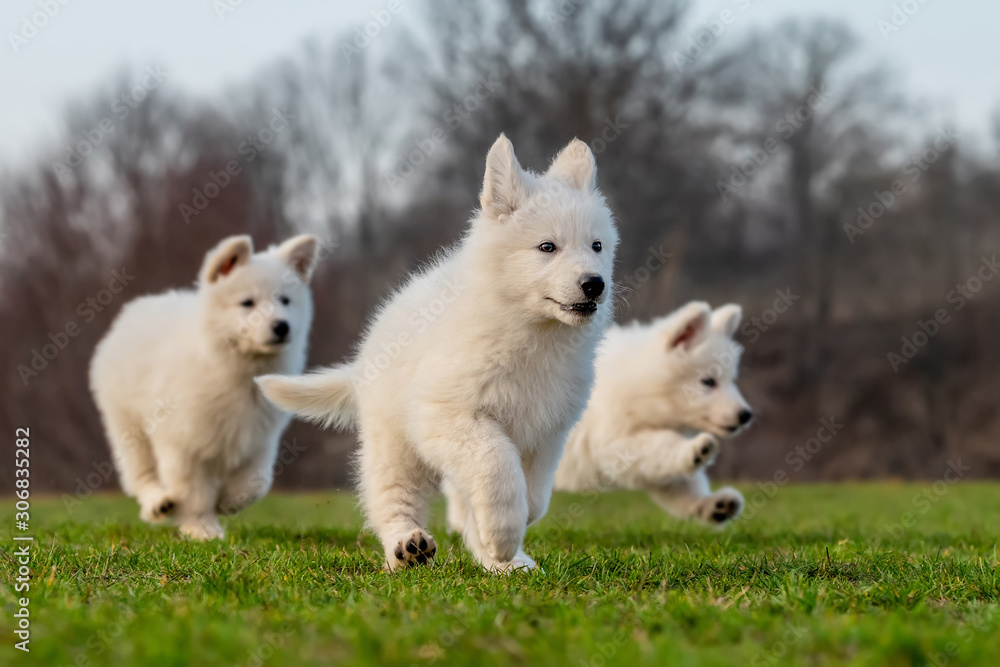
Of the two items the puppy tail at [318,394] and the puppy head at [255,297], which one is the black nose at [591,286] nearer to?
the puppy tail at [318,394]

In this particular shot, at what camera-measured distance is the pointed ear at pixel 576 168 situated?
4.64 metres

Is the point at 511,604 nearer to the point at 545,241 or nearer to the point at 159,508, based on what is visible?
the point at 545,241

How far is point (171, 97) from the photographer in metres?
20.6

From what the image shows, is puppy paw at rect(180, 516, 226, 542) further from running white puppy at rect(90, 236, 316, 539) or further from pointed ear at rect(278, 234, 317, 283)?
pointed ear at rect(278, 234, 317, 283)

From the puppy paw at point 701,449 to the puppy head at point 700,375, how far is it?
2.78ft

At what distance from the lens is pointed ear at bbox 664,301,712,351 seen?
7.62 meters

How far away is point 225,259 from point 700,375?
3526 millimetres

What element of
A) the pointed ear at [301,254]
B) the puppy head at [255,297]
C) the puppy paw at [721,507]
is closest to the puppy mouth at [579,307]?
the puppy head at [255,297]

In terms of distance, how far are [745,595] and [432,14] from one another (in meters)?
15.2

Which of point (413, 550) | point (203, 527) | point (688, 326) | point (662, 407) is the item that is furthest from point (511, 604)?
point (688, 326)

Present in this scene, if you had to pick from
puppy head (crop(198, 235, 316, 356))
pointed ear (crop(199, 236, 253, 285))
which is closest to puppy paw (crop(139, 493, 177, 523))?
puppy head (crop(198, 235, 316, 356))

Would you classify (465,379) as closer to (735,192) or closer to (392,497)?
(392,497)

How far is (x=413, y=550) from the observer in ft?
13.7

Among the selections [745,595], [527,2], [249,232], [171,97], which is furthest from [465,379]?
[171,97]
